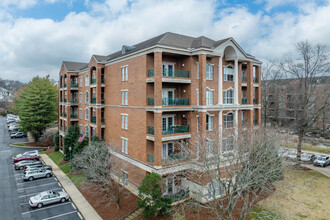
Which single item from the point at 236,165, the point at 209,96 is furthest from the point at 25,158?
the point at 236,165

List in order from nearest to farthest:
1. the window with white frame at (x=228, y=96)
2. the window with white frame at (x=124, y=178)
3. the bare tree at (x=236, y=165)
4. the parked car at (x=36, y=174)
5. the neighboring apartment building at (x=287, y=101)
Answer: the bare tree at (x=236, y=165)
the window with white frame at (x=124, y=178)
the window with white frame at (x=228, y=96)
the parked car at (x=36, y=174)
the neighboring apartment building at (x=287, y=101)

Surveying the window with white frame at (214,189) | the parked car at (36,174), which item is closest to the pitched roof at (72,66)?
the parked car at (36,174)

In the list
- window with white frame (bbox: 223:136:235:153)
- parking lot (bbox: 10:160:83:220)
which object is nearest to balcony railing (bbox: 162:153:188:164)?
window with white frame (bbox: 223:136:235:153)

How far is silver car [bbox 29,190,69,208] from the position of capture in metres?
19.5

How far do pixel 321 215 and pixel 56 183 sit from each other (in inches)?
1108

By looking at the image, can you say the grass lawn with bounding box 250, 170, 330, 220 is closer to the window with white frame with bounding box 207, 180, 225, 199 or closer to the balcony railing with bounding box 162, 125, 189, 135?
the window with white frame with bounding box 207, 180, 225, 199

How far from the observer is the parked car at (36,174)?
26.1 m

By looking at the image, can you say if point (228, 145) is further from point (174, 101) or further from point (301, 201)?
point (301, 201)

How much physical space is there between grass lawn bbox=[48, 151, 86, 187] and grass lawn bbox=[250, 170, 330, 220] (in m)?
19.7

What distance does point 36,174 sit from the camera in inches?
1044

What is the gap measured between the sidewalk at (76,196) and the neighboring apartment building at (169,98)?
15.8 ft

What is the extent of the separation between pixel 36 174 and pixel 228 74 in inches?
1082

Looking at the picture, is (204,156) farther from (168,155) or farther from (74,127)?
(74,127)

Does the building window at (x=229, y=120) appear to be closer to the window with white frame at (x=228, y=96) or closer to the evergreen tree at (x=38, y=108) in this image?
the window with white frame at (x=228, y=96)
